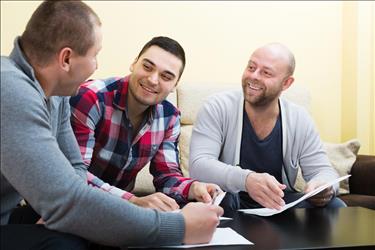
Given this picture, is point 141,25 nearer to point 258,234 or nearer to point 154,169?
point 154,169

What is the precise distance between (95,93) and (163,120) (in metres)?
0.27

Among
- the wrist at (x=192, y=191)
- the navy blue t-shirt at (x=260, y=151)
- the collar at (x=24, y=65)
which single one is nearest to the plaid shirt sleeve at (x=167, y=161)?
the wrist at (x=192, y=191)

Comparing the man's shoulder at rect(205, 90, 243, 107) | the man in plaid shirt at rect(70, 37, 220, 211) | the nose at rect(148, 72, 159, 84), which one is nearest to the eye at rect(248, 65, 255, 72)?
the man's shoulder at rect(205, 90, 243, 107)

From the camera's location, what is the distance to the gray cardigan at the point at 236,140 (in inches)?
67.1

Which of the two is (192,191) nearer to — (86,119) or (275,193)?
(275,193)

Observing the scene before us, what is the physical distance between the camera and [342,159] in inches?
86.4

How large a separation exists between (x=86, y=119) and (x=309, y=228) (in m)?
0.76

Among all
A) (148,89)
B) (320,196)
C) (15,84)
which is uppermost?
(15,84)

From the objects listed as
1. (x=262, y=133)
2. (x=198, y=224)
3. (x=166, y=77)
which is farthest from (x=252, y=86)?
(x=198, y=224)

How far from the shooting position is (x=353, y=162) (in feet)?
7.13

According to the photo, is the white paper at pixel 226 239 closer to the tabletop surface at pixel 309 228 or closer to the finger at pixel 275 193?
the tabletop surface at pixel 309 228

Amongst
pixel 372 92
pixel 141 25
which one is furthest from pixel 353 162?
pixel 141 25

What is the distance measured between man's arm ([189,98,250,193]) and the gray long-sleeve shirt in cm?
65

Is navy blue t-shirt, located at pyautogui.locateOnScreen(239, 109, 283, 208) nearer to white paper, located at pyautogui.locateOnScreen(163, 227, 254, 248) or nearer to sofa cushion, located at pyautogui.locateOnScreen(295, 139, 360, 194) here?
sofa cushion, located at pyautogui.locateOnScreen(295, 139, 360, 194)
